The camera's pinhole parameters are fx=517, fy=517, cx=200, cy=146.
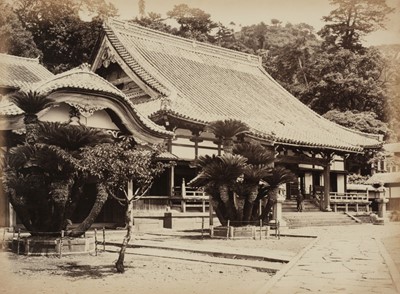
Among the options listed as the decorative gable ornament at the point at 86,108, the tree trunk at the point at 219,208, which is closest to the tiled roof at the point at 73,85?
the decorative gable ornament at the point at 86,108

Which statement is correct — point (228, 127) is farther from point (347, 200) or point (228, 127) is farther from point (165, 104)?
point (347, 200)

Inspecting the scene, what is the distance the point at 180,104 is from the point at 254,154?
694 centimetres

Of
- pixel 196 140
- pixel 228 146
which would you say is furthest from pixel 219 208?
pixel 196 140

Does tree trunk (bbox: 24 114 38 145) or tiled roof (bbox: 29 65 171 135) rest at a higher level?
tiled roof (bbox: 29 65 171 135)

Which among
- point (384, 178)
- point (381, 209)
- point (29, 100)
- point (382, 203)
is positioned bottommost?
point (381, 209)

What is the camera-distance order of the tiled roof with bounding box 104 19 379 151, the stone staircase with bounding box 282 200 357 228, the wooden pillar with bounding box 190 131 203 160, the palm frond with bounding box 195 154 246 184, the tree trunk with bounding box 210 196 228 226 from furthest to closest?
the tiled roof with bounding box 104 19 379 151
the stone staircase with bounding box 282 200 357 228
the wooden pillar with bounding box 190 131 203 160
the tree trunk with bounding box 210 196 228 226
the palm frond with bounding box 195 154 246 184

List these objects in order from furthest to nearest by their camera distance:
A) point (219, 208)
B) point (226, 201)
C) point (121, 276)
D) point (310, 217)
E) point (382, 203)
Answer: point (382, 203) < point (310, 217) < point (219, 208) < point (226, 201) < point (121, 276)

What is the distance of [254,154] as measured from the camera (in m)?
17.2

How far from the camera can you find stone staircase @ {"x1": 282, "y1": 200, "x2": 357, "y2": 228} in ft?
78.4

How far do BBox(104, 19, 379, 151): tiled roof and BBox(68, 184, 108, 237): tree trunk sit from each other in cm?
891

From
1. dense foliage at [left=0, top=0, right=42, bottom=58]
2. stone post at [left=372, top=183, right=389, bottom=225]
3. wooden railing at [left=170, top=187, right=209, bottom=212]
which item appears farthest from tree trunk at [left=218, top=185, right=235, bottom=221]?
stone post at [left=372, top=183, right=389, bottom=225]

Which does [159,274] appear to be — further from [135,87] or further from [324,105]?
[324,105]

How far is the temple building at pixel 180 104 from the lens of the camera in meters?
17.0

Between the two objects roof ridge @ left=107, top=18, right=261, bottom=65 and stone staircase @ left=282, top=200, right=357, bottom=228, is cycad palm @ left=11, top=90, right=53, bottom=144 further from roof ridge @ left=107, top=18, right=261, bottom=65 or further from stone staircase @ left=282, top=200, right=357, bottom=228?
roof ridge @ left=107, top=18, right=261, bottom=65
